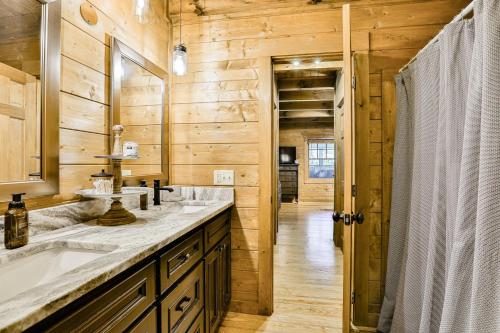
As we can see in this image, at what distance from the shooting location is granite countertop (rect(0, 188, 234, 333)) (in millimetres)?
576

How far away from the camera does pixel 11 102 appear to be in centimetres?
105

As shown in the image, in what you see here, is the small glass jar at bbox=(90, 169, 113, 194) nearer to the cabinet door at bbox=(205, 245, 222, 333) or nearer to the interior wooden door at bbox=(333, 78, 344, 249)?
the cabinet door at bbox=(205, 245, 222, 333)

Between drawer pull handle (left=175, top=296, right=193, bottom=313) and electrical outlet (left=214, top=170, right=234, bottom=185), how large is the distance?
969mm

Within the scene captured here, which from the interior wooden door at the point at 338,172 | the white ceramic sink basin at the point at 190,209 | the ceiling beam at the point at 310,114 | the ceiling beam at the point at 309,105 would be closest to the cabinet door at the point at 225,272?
the white ceramic sink basin at the point at 190,209

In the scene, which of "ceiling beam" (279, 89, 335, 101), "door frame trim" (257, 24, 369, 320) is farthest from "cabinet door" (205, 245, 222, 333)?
"ceiling beam" (279, 89, 335, 101)

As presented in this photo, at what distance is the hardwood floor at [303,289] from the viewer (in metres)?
2.00

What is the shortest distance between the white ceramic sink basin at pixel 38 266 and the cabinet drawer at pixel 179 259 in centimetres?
25

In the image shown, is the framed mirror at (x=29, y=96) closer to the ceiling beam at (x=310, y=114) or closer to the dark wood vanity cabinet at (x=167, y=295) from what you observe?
the dark wood vanity cabinet at (x=167, y=295)

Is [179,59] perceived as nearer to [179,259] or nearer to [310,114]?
[179,259]

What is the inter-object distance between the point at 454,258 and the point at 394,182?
829 millimetres

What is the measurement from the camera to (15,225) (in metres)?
→ 0.94

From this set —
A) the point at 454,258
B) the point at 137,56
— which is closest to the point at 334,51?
the point at 137,56

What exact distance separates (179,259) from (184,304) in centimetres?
25

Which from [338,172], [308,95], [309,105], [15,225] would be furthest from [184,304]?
[309,105]
